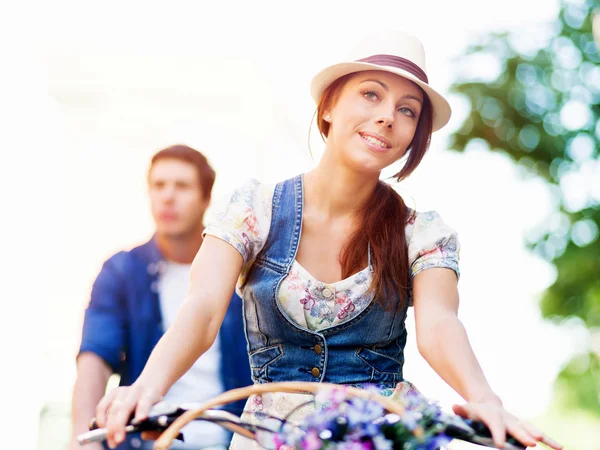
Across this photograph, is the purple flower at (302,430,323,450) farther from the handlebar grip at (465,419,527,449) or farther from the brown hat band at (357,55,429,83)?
the brown hat band at (357,55,429,83)

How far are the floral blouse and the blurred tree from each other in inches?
220

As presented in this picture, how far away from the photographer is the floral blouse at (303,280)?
1761 mm

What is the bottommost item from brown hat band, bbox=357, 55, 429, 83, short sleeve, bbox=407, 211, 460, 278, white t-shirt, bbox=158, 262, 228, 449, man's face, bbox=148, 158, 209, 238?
white t-shirt, bbox=158, 262, 228, 449

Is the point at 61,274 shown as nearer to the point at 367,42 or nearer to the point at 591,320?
the point at 367,42

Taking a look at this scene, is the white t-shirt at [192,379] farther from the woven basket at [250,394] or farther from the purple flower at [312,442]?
the purple flower at [312,442]

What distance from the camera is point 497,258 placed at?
26.2 ft

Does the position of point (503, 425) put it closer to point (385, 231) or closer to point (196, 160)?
point (385, 231)

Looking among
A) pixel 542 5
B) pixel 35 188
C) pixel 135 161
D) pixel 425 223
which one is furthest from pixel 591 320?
pixel 425 223

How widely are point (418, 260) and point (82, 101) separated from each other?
4107 mm

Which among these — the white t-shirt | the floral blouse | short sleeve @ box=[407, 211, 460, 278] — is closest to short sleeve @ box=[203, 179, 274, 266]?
the floral blouse

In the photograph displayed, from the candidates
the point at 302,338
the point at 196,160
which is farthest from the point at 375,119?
the point at 196,160

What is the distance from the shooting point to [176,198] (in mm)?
3143

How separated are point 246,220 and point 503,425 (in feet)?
2.57

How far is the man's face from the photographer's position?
314 centimetres
